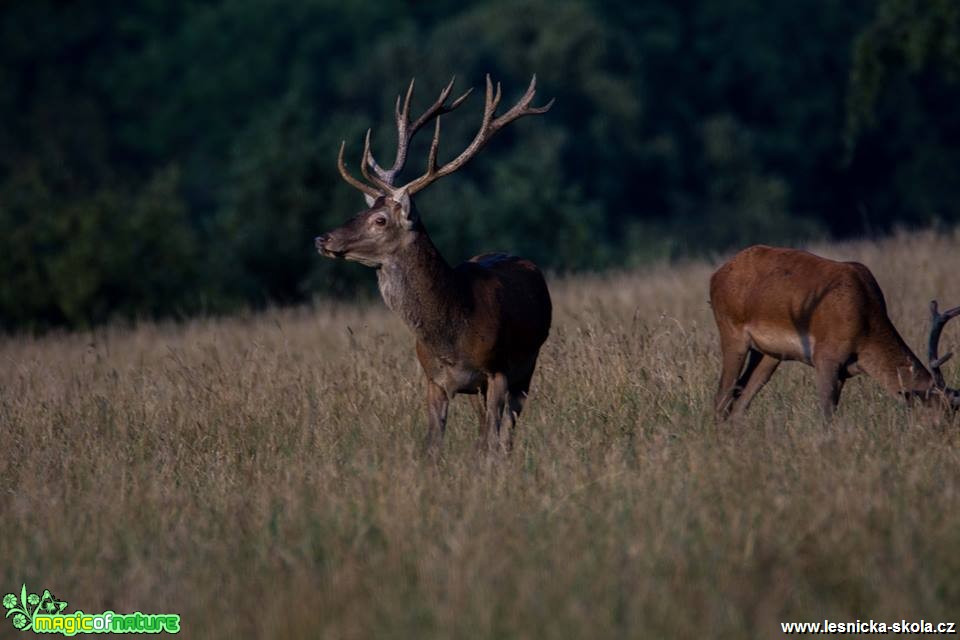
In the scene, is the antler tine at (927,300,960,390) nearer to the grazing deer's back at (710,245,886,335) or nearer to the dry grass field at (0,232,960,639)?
the dry grass field at (0,232,960,639)

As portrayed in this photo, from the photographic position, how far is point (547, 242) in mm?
26688

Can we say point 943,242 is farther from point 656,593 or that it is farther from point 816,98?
point 816,98

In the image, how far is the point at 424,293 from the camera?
8273 mm

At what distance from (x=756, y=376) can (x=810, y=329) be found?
0.59 metres

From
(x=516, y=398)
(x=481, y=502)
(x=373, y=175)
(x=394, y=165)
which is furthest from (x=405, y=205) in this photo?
(x=481, y=502)

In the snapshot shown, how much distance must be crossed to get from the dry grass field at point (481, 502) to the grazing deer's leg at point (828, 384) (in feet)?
0.58

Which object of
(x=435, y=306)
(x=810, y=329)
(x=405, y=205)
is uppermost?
(x=405, y=205)

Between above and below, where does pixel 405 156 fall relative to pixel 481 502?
above

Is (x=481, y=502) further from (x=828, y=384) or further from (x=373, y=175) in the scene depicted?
(x=373, y=175)

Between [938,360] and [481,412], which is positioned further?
[481,412]

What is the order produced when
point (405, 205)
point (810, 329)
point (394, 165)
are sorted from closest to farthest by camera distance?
point (405, 205) < point (810, 329) < point (394, 165)

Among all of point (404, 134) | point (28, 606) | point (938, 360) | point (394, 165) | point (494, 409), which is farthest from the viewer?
point (404, 134)

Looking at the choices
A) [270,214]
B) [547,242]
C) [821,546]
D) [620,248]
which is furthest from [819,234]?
[821,546]

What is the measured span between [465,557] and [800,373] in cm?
467
